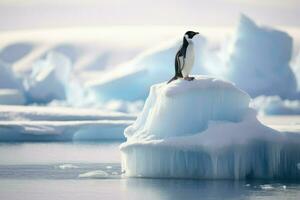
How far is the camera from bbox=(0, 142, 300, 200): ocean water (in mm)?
18531

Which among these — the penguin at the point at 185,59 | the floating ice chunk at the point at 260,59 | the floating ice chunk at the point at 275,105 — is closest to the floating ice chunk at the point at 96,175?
the penguin at the point at 185,59

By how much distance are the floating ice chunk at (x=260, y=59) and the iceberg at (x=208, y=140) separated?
23334 mm

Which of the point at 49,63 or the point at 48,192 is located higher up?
the point at 49,63

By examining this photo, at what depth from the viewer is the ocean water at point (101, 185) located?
1853 centimetres

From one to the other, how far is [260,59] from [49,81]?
908cm

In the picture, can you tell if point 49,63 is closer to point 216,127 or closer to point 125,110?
point 125,110

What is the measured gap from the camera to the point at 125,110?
45.4 meters

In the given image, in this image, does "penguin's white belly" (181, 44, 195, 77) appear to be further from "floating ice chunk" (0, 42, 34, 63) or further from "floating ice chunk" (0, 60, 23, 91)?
"floating ice chunk" (0, 42, 34, 63)

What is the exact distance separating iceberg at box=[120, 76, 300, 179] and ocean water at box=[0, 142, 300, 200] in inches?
10.6

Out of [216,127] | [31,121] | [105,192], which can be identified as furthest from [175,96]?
[31,121]

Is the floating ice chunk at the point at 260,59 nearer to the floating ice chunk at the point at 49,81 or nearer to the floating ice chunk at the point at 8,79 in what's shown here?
the floating ice chunk at the point at 49,81

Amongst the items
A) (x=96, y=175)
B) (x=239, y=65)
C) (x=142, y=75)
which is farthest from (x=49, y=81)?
(x=96, y=175)

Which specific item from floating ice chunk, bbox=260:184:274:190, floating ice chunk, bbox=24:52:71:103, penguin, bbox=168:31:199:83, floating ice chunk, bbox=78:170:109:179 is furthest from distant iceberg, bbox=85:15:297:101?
floating ice chunk, bbox=260:184:274:190

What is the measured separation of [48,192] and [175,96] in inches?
123
